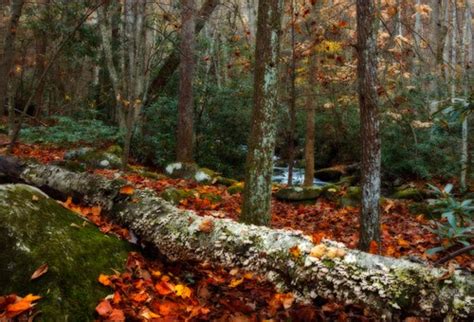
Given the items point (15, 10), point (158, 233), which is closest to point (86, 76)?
point (15, 10)

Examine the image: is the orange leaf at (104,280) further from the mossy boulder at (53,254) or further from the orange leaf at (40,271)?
the orange leaf at (40,271)

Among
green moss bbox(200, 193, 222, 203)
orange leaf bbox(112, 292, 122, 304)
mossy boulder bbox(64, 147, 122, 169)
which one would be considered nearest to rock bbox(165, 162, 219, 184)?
mossy boulder bbox(64, 147, 122, 169)

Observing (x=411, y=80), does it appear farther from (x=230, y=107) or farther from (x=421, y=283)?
(x=421, y=283)

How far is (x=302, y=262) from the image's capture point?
9.30 feet

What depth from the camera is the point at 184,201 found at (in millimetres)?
5891

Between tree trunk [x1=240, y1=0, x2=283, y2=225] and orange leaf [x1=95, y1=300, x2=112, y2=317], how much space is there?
7.82ft

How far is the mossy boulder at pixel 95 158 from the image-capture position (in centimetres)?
974

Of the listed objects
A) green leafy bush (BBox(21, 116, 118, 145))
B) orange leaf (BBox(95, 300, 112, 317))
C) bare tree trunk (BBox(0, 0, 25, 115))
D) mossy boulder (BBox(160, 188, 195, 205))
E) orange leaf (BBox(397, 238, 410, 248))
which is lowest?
orange leaf (BBox(397, 238, 410, 248))

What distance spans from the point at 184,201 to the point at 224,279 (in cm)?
279

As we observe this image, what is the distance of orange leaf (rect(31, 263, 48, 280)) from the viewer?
7.88 ft

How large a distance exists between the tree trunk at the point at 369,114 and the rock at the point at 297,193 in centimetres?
390

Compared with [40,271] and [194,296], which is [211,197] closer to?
[194,296]

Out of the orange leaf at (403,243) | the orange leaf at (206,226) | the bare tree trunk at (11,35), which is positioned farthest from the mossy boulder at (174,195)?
the bare tree trunk at (11,35)

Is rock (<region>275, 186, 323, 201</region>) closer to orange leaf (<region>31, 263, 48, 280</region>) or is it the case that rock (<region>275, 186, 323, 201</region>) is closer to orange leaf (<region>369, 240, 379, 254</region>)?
orange leaf (<region>369, 240, 379, 254</region>)
